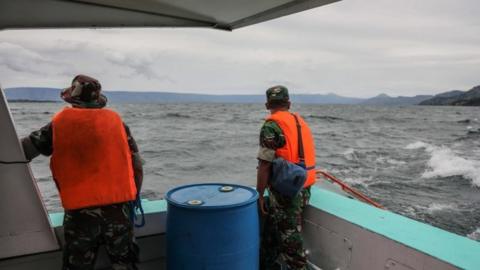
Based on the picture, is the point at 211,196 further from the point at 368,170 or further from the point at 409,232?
the point at 368,170

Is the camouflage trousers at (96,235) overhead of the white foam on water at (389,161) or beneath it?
overhead

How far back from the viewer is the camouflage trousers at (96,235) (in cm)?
228

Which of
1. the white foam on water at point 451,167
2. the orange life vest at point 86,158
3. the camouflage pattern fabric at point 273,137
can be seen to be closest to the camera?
the orange life vest at point 86,158

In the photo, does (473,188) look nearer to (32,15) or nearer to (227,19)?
(227,19)

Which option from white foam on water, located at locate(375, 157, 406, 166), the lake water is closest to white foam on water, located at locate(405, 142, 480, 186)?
the lake water

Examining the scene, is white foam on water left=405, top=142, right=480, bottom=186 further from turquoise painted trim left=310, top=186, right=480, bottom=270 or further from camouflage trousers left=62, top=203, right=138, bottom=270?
camouflage trousers left=62, top=203, right=138, bottom=270

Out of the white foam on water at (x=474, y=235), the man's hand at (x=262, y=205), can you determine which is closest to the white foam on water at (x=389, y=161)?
the white foam on water at (x=474, y=235)

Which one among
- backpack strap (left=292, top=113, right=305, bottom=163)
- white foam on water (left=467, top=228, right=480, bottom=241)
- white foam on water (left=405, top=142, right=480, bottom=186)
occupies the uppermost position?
backpack strap (left=292, top=113, right=305, bottom=163)

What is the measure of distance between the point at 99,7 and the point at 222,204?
145 cm

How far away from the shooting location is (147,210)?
9.64ft

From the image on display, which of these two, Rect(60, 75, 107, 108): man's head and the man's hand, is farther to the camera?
the man's hand

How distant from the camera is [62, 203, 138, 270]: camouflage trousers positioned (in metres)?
2.28

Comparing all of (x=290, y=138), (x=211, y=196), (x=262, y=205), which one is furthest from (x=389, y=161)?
(x=211, y=196)

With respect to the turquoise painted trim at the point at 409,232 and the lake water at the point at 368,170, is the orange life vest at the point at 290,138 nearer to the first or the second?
the turquoise painted trim at the point at 409,232
